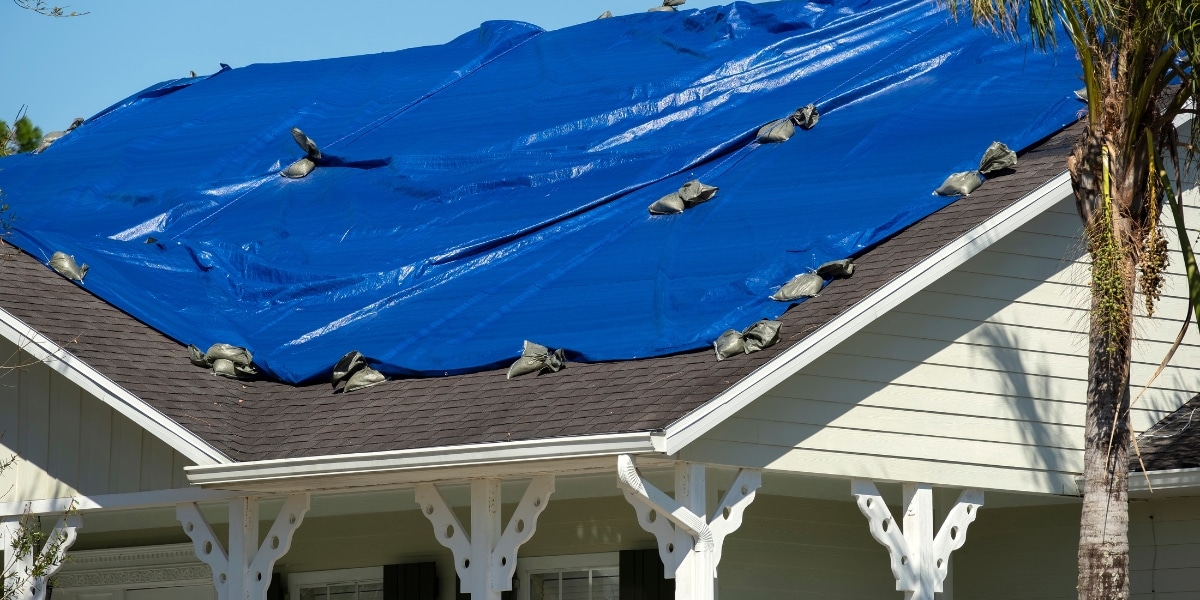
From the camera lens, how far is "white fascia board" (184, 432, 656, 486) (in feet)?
33.5

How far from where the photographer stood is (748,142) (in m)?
13.7

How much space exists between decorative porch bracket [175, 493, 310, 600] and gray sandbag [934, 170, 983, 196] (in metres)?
4.89

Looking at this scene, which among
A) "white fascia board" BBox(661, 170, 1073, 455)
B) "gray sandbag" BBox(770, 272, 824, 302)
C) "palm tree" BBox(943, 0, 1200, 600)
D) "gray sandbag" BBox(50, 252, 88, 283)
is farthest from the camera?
"gray sandbag" BBox(50, 252, 88, 283)

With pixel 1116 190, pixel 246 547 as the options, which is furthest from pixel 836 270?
pixel 246 547

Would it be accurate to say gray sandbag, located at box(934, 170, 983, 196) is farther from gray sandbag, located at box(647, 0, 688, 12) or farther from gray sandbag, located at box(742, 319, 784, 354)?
gray sandbag, located at box(647, 0, 688, 12)

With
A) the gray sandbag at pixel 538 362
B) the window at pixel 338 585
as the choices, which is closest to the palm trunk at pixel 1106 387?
the gray sandbag at pixel 538 362

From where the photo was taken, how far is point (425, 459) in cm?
1083

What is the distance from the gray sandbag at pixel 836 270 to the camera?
1158 cm

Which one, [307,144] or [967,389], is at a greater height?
[307,144]

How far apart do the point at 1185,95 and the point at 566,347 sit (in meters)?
4.26

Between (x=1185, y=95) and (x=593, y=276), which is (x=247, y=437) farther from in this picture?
(x=1185, y=95)

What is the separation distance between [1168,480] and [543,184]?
524cm

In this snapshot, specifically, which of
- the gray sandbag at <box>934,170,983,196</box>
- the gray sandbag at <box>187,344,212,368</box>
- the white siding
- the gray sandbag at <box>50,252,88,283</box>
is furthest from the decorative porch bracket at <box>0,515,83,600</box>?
the gray sandbag at <box>934,170,983,196</box>

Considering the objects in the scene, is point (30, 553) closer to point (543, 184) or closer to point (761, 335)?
point (543, 184)
